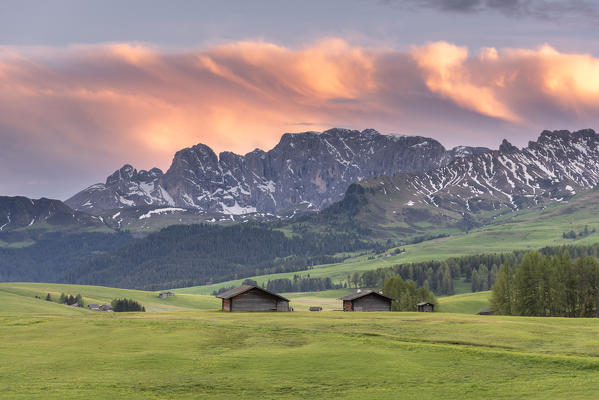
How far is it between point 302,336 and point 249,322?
1745 centimetres

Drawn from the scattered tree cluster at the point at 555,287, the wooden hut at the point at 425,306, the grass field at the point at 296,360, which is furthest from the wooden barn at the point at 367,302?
the grass field at the point at 296,360

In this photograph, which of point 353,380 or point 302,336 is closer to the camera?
point 353,380

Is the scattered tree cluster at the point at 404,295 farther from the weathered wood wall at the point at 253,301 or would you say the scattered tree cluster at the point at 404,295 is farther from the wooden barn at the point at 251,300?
the weathered wood wall at the point at 253,301

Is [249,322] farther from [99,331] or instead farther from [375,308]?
[375,308]

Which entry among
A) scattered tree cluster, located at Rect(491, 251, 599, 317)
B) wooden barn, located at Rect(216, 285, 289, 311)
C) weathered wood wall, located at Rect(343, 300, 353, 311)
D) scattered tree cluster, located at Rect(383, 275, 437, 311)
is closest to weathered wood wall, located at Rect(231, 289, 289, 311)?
wooden barn, located at Rect(216, 285, 289, 311)

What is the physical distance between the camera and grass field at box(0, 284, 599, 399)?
46219mm

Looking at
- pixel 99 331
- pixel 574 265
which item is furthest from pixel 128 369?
pixel 574 265

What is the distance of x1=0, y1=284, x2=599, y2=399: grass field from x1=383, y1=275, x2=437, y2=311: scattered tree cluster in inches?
2799

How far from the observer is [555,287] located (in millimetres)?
130875

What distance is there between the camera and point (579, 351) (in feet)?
201

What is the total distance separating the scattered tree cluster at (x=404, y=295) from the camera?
154 meters

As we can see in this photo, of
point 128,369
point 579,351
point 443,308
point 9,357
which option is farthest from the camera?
point 443,308

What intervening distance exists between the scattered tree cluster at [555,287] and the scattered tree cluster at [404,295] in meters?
26.2

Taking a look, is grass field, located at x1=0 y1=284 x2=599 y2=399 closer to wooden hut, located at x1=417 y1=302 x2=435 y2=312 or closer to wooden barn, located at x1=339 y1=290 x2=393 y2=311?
wooden barn, located at x1=339 y1=290 x2=393 y2=311
